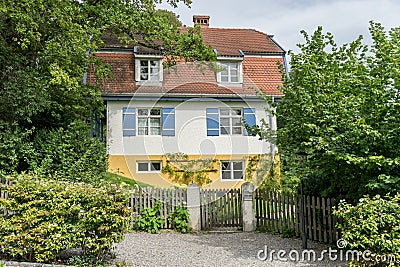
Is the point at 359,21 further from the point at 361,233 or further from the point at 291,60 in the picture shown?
the point at 361,233

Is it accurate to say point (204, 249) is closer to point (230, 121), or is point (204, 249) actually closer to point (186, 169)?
point (186, 169)

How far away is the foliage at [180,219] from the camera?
12.0 metres

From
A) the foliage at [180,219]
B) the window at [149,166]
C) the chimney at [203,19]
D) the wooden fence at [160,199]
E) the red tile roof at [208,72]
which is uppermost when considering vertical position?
the chimney at [203,19]

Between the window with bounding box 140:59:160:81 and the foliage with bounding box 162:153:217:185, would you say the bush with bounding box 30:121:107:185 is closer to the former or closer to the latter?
the foliage with bounding box 162:153:217:185

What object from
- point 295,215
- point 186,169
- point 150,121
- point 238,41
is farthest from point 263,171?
point 295,215

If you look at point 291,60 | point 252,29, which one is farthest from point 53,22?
point 252,29

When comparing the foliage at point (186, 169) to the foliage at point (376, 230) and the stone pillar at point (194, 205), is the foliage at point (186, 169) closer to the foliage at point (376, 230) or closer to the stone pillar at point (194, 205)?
the stone pillar at point (194, 205)

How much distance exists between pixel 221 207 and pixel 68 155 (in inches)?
224

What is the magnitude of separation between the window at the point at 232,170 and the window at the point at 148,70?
5613 millimetres

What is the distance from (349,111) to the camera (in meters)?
7.34

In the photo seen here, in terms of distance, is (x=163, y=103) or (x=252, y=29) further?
(x=252, y=29)

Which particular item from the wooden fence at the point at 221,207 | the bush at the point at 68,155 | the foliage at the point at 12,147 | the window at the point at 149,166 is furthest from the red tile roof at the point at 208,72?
the wooden fence at the point at 221,207

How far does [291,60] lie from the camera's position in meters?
8.64

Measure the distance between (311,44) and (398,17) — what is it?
1.76 meters
